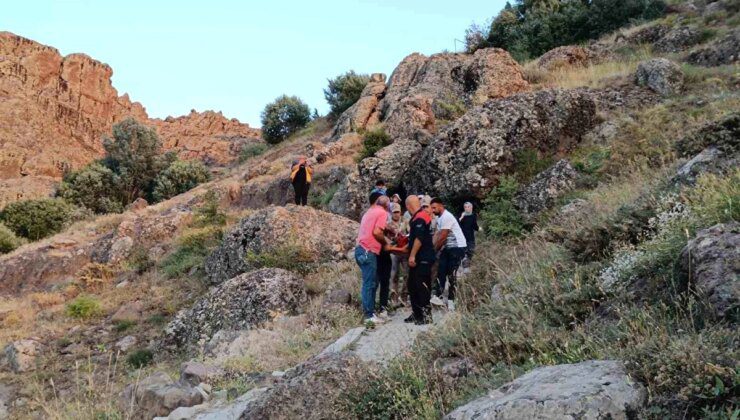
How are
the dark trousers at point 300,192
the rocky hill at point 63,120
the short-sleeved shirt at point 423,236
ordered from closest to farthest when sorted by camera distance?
the short-sleeved shirt at point 423,236
the dark trousers at point 300,192
the rocky hill at point 63,120

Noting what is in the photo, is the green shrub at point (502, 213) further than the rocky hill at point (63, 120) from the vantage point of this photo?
No

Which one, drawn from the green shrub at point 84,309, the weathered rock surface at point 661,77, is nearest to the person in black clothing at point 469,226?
the weathered rock surface at point 661,77

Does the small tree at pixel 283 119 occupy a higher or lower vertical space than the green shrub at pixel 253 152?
higher

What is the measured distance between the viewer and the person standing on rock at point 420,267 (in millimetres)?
7680

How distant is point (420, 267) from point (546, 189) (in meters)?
4.97

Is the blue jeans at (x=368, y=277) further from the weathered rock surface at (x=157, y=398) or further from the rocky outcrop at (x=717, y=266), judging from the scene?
the rocky outcrop at (x=717, y=266)

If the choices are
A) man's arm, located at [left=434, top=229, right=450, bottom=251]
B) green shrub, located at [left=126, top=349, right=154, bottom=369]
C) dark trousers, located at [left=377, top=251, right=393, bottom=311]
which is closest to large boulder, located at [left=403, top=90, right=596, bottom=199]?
man's arm, located at [left=434, top=229, right=450, bottom=251]

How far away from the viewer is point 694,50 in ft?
63.4

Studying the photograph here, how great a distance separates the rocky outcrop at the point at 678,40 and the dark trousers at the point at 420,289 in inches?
676

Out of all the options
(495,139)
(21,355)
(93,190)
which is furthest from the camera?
(93,190)

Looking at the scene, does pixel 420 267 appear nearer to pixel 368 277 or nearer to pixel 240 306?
pixel 368 277

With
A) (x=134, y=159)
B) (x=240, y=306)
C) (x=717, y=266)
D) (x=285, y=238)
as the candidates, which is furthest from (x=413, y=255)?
(x=134, y=159)

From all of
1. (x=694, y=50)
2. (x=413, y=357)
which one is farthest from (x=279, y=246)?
(x=694, y=50)

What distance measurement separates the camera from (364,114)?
976 inches
